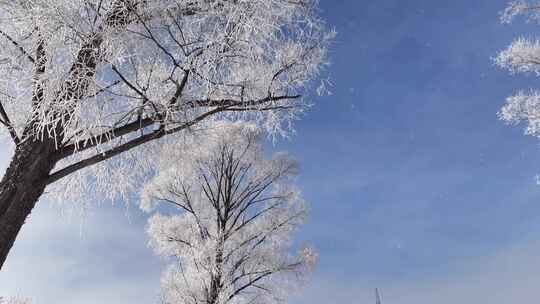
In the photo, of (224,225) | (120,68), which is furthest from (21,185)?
(224,225)

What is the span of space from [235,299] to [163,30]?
5776mm

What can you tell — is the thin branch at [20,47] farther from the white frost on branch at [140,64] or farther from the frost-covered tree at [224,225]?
the frost-covered tree at [224,225]

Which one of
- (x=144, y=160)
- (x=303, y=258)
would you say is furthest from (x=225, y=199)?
(x=144, y=160)

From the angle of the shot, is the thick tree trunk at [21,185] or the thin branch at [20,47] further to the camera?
the thin branch at [20,47]

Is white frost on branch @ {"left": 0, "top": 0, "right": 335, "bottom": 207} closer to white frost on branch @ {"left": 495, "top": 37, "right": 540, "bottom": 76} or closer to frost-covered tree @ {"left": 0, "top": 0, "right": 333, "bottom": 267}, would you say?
frost-covered tree @ {"left": 0, "top": 0, "right": 333, "bottom": 267}

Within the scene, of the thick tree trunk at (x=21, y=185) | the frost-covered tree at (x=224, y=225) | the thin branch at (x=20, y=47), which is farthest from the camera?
the frost-covered tree at (x=224, y=225)

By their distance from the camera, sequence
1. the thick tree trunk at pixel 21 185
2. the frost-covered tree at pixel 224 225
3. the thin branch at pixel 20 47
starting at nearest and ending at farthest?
the thick tree trunk at pixel 21 185 → the thin branch at pixel 20 47 → the frost-covered tree at pixel 224 225

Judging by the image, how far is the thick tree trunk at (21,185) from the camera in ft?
11.0

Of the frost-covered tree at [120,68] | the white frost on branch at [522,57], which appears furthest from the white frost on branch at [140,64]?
the white frost on branch at [522,57]

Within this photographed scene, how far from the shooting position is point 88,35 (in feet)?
11.4

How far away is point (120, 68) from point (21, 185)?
118 centimetres

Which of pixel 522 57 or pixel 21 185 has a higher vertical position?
pixel 522 57

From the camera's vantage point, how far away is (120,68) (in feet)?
12.5

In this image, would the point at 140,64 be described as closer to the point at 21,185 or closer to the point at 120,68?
the point at 120,68
